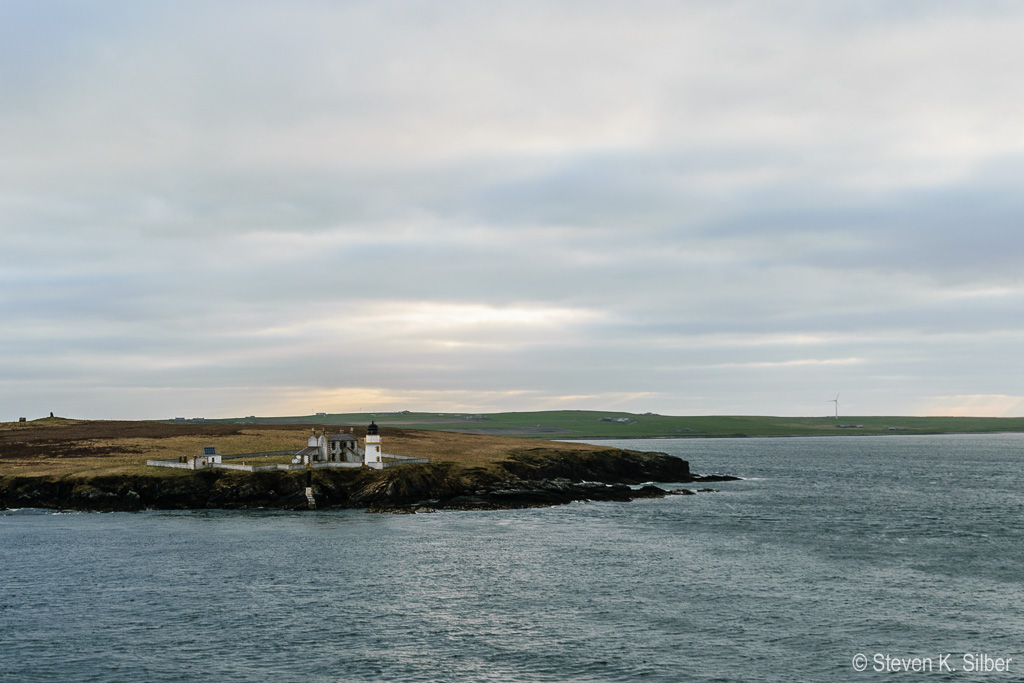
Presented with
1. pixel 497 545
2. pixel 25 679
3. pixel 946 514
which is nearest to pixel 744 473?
pixel 946 514

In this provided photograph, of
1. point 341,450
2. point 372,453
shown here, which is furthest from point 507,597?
point 341,450

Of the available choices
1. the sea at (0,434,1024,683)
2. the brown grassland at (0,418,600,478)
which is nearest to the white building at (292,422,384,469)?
the brown grassland at (0,418,600,478)

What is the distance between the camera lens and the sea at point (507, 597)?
135 ft

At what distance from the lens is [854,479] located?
148250 mm

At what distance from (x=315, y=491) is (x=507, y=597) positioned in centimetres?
5048

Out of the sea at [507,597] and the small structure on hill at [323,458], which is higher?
the small structure on hill at [323,458]

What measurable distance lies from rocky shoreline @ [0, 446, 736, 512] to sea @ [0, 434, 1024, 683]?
4921mm

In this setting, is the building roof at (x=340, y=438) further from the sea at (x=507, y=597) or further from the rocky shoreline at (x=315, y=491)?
the sea at (x=507, y=597)

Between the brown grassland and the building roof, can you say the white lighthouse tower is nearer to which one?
the building roof

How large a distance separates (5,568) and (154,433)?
296 ft

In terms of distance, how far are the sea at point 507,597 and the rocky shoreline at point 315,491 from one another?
16.1 feet

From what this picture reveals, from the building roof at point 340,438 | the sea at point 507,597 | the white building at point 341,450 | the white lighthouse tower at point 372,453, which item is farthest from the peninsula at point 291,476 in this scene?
the sea at point 507,597

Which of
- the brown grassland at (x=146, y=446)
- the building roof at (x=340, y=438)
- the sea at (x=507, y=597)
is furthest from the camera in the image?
the building roof at (x=340, y=438)

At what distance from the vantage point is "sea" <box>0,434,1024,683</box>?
135 ft
